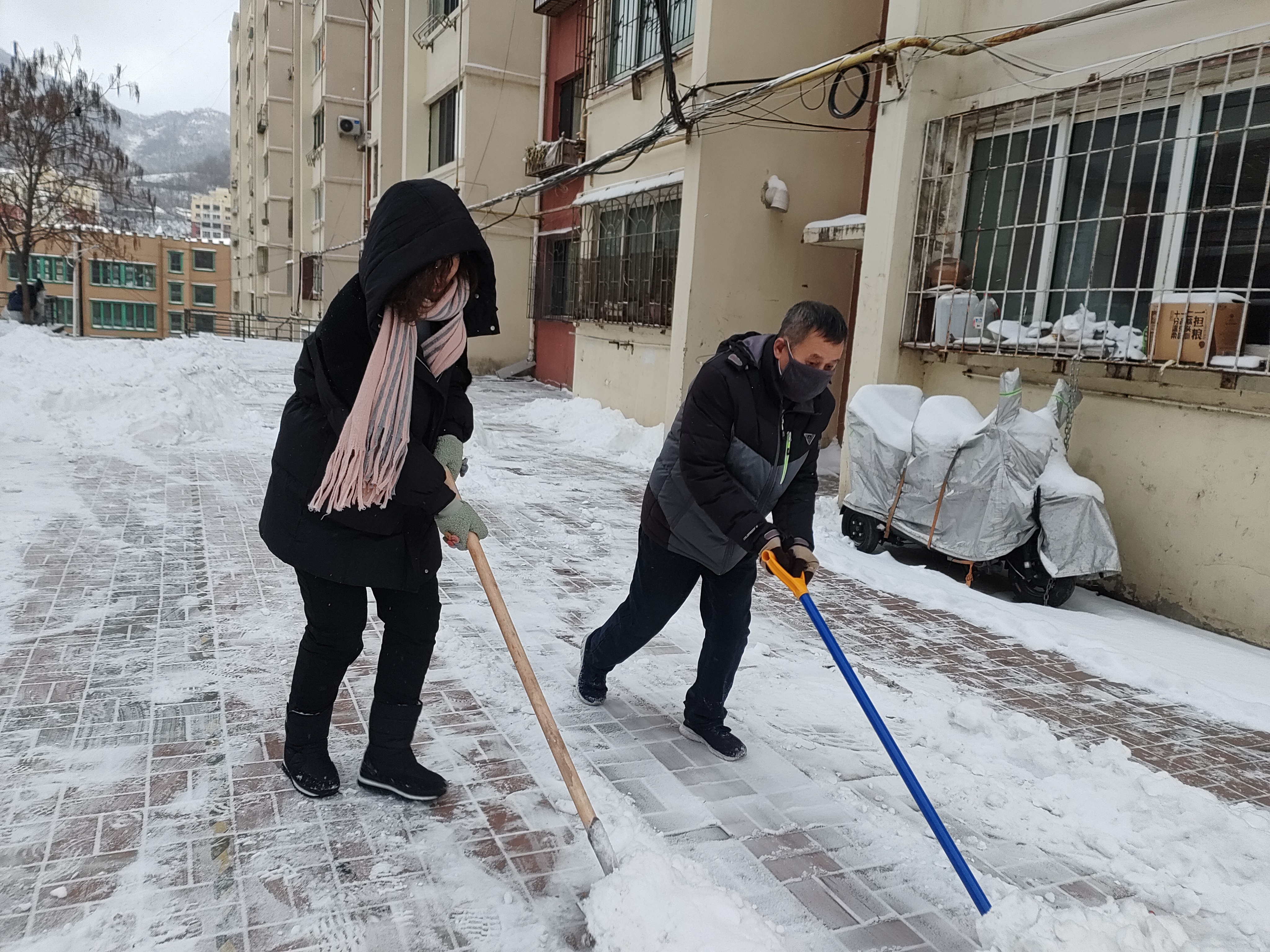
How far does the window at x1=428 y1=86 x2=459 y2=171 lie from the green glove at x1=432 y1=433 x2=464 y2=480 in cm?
1846

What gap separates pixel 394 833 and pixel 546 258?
17161mm

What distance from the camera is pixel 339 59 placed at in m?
29.1

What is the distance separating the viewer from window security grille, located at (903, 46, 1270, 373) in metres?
5.07

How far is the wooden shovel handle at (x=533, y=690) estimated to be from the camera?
7.62 ft

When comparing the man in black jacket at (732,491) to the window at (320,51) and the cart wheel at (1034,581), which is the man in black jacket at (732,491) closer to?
the cart wheel at (1034,581)

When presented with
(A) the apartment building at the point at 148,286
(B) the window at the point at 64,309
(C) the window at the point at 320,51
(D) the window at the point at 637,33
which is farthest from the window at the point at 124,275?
(D) the window at the point at 637,33

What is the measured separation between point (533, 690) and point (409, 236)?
1279 millimetres

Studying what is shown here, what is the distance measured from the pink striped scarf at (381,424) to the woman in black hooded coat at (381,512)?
0.04 metres

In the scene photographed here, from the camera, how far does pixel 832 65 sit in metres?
7.19

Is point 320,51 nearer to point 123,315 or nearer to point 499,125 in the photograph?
point 499,125

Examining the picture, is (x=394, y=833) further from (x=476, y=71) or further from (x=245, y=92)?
(x=245, y=92)

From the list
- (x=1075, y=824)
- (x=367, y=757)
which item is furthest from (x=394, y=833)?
(x=1075, y=824)

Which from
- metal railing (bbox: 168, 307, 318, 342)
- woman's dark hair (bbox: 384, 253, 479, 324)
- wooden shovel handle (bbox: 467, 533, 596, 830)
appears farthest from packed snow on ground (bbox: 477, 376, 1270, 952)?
metal railing (bbox: 168, 307, 318, 342)

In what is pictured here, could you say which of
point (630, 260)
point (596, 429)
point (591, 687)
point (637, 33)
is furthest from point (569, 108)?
point (591, 687)
